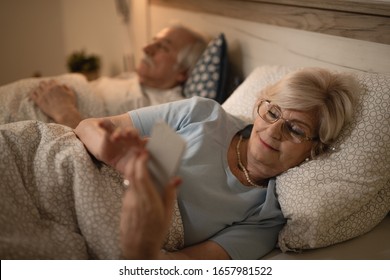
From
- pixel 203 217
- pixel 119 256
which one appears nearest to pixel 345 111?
pixel 203 217

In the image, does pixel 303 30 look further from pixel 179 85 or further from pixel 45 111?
pixel 45 111

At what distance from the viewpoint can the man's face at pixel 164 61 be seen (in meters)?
1.91

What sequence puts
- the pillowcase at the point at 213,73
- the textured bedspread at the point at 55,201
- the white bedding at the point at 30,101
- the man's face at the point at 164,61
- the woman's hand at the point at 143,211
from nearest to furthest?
the woman's hand at the point at 143,211, the textured bedspread at the point at 55,201, the white bedding at the point at 30,101, the pillowcase at the point at 213,73, the man's face at the point at 164,61

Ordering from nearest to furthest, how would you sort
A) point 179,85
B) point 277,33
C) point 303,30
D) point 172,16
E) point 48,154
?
point 48,154
point 303,30
point 277,33
point 179,85
point 172,16

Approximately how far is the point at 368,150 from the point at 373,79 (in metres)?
0.23

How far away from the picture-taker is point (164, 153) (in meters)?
0.74

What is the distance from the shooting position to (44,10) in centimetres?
271

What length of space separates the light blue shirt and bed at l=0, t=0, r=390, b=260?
0.04 meters

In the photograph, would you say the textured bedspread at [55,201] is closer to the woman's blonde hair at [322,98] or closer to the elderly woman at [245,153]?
the elderly woman at [245,153]

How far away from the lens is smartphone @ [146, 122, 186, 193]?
72 cm

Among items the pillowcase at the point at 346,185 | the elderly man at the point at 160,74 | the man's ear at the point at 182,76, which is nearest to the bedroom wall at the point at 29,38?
the elderly man at the point at 160,74

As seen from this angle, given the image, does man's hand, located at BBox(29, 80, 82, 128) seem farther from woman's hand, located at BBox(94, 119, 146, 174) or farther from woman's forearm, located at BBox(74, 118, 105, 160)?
woman's hand, located at BBox(94, 119, 146, 174)

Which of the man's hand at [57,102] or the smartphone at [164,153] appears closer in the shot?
the smartphone at [164,153]

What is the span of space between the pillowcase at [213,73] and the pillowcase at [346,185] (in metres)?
0.73
